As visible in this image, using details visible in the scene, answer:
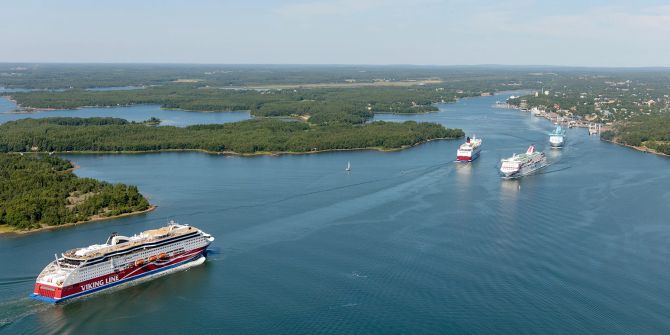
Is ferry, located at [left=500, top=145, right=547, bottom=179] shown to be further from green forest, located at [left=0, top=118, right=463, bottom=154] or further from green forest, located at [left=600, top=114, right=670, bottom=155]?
green forest, located at [left=600, top=114, right=670, bottom=155]

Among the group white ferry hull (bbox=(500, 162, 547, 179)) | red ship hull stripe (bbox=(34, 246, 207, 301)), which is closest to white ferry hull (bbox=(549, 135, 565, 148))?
white ferry hull (bbox=(500, 162, 547, 179))

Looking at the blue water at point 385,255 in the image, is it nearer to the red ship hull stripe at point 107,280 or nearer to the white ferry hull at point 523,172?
the red ship hull stripe at point 107,280

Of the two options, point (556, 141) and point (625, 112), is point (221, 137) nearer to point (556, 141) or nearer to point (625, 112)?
point (556, 141)

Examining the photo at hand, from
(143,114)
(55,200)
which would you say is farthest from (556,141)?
(143,114)

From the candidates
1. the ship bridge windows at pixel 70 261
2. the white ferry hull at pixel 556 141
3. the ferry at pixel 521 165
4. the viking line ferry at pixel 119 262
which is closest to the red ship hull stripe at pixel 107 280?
the viking line ferry at pixel 119 262

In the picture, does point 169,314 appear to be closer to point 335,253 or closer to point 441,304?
point 335,253
